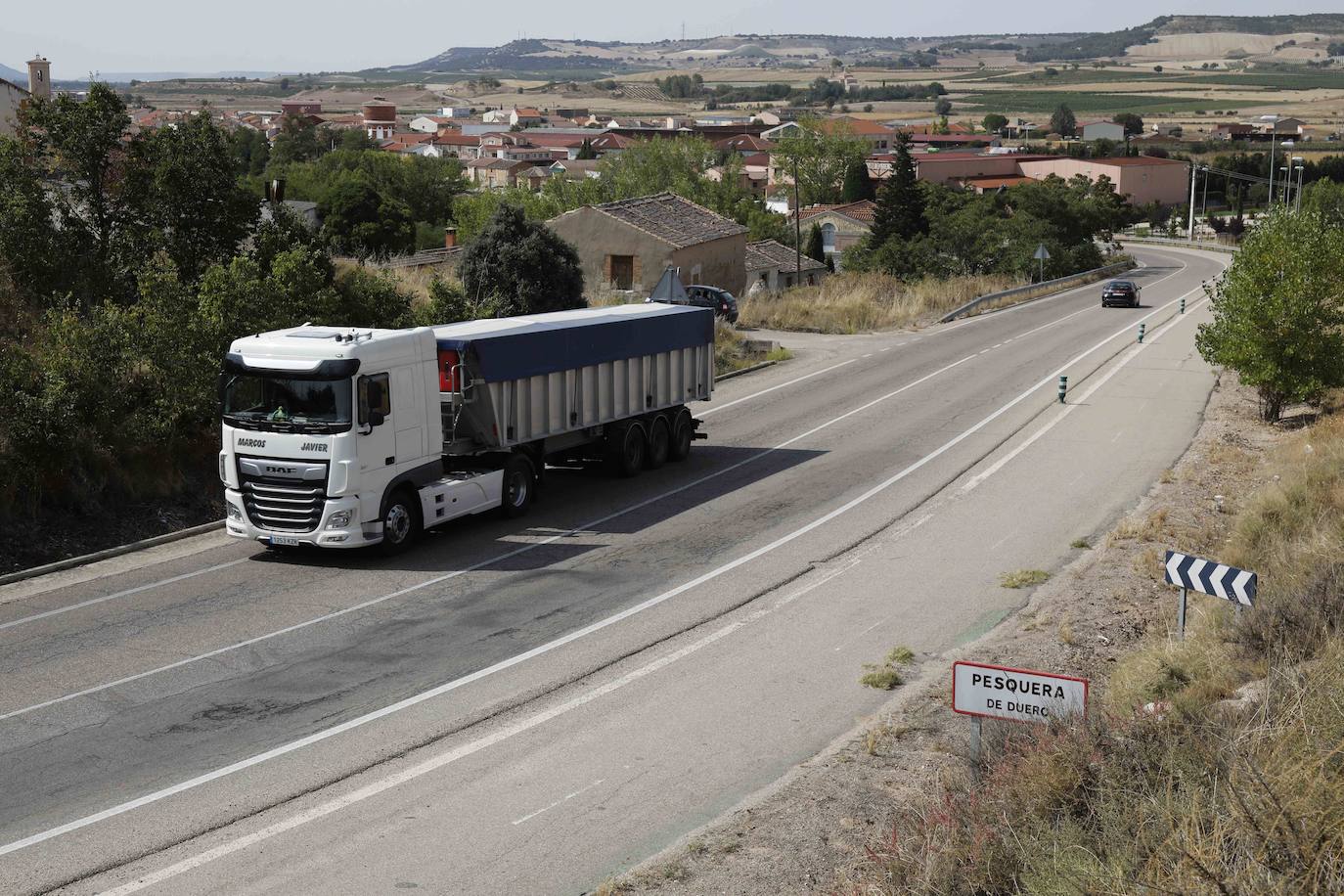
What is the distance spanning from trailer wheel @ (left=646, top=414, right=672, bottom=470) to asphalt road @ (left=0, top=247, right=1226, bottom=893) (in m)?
0.32

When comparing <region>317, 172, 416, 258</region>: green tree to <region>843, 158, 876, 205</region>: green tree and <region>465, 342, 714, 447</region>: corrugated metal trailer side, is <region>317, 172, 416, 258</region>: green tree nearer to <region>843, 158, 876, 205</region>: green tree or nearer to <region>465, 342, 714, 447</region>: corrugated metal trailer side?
<region>465, 342, 714, 447</region>: corrugated metal trailer side

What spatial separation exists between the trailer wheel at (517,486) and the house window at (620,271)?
30.7 metres

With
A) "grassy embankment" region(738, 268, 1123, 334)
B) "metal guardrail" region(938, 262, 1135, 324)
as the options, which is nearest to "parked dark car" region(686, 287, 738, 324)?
"grassy embankment" region(738, 268, 1123, 334)

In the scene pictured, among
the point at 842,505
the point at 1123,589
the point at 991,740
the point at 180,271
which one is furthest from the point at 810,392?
the point at 991,740

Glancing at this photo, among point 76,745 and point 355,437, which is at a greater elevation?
point 355,437

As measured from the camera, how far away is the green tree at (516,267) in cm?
3856

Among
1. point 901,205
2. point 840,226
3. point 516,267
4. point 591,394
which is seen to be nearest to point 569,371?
point 591,394

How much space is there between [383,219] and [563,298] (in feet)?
97.4

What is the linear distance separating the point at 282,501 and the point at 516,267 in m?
21.2

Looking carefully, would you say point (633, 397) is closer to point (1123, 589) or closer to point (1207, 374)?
point (1123, 589)

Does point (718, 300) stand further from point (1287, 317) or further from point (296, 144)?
point (296, 144)

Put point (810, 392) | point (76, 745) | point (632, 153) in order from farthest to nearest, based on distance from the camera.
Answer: point (632, 153) < point (810, 392) < point (76, 745)

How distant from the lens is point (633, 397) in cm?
2391

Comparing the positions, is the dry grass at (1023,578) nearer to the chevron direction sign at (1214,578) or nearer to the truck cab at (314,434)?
the chevron direction sign at (1214,578)
